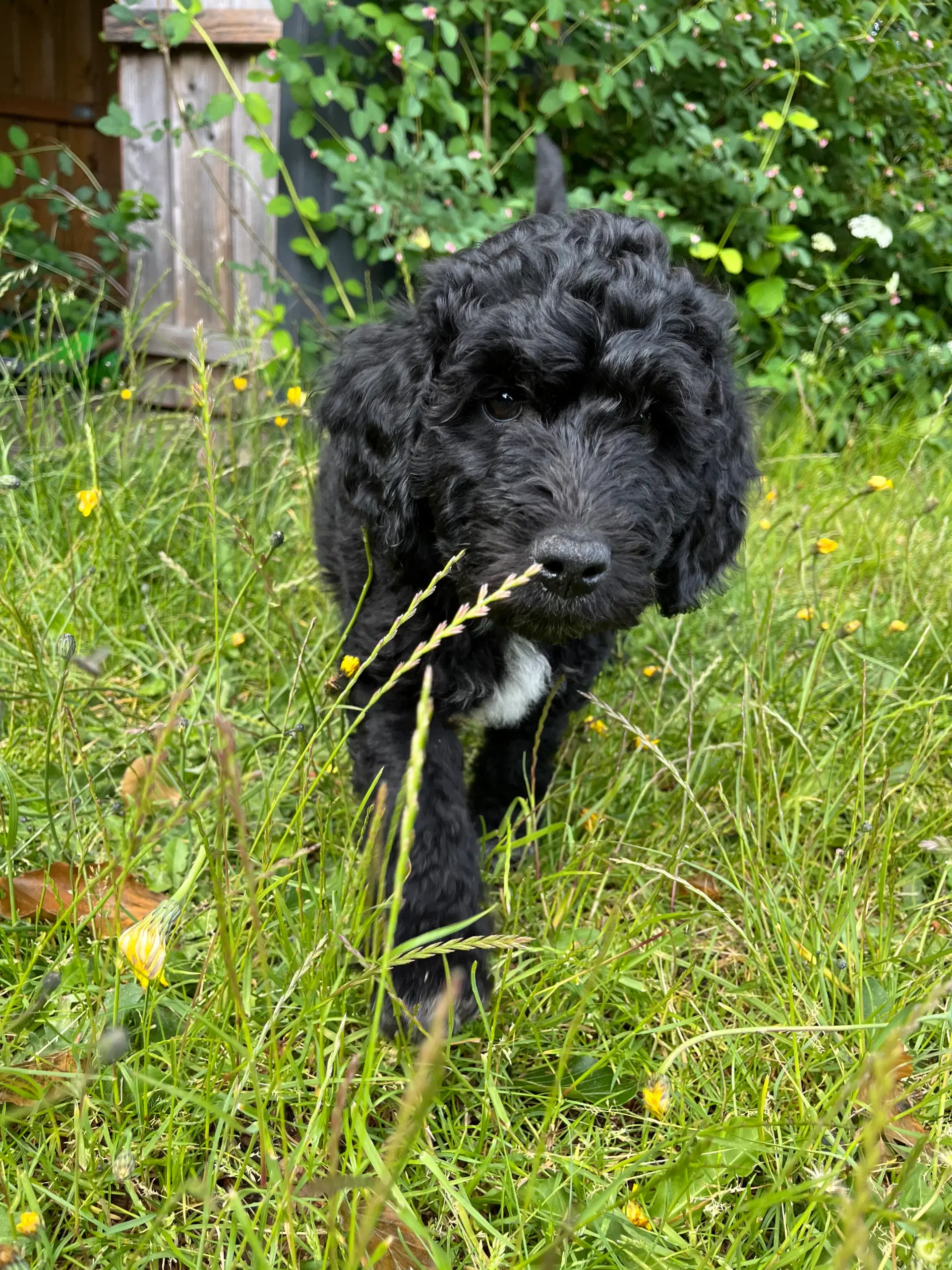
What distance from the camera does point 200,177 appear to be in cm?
430

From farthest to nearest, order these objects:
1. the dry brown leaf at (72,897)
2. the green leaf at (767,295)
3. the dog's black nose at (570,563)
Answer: the green leaf at (767,295) → the dog's black nose at (570,563) → the dry brown leaf at (72,897)

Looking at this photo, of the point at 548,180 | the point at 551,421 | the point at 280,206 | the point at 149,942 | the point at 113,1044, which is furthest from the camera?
the point at 280,206

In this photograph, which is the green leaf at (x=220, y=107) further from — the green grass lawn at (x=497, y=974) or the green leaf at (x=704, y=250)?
the green leaf at (x=704, y=250)

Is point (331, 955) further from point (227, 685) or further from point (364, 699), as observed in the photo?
point (227, 685)

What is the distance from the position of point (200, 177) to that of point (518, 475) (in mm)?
3472

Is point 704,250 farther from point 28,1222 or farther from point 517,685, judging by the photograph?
point 28,1222

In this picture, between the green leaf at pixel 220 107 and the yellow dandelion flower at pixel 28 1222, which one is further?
the green leaf at pixel 220 107

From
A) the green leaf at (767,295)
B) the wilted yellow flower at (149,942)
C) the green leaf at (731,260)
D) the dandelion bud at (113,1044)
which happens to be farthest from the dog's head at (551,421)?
the green leaf at (767,295)

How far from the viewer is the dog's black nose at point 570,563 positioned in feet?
4.94

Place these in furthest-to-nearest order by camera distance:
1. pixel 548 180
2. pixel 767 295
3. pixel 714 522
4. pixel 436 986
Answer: pixel 767 295
pixel 548 180
pixel 714 522
pixel 436 986

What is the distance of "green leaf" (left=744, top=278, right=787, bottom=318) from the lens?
4203mm

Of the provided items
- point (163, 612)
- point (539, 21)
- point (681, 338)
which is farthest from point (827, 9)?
point (163, 612)

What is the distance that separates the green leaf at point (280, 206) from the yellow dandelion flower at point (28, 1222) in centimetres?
359

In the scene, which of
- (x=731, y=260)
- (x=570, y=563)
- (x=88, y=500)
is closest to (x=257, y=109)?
(x=731, y=260)
